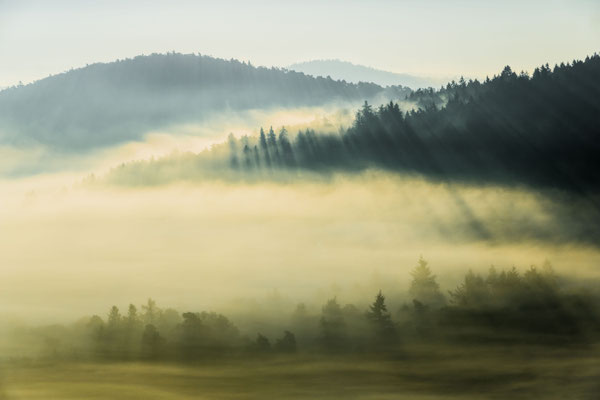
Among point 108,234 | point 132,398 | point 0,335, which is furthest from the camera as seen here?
point 108,234

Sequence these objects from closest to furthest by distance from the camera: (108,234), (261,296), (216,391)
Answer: (216,391), (261,296), (108,234)

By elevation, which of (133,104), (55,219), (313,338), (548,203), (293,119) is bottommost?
(313,338)

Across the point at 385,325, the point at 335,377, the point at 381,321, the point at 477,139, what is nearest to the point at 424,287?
the point at 381,321

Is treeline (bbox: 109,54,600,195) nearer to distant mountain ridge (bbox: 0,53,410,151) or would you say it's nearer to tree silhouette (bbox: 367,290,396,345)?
tree silhouette (bbox: 367,290,396,345)

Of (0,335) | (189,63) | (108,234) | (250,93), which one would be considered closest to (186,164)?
(108,234)

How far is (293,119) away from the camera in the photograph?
480 feet

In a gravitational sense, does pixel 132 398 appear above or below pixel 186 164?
below

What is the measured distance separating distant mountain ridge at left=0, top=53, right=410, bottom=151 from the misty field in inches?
3929

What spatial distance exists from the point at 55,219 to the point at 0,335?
190 feet

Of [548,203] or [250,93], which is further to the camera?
[250,93]

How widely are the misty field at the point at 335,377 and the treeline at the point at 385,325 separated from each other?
2515mm

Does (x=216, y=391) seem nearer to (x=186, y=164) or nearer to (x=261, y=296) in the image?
(x=261, y=296)

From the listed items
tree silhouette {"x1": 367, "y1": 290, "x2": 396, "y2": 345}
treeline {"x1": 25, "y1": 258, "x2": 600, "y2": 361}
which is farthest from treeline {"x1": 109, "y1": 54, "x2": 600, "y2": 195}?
tree silhouette {"x1": 367, "y1": 290, "x2": 396, "y2": 345}

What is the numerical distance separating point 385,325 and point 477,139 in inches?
1439
